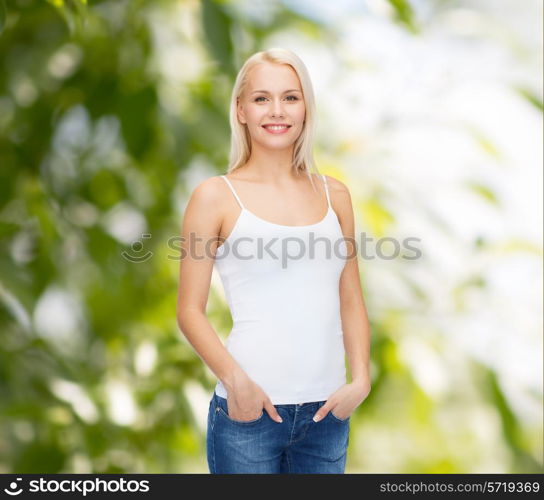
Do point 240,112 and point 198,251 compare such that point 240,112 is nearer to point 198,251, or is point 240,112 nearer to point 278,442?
point 198,251

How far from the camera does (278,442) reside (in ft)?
1.57

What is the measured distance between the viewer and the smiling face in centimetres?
49

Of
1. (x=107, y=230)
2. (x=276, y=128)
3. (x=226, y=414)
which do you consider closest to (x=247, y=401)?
(x=226, y=414)

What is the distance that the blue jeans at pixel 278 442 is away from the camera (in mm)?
470

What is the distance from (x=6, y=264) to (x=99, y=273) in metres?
0.11

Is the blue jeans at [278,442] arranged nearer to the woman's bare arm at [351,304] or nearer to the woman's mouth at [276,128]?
the woman's bare arm at [351,304]

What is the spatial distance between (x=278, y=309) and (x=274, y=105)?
115mm

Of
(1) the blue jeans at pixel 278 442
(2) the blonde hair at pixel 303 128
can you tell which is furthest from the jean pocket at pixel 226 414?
(2) the blonde hair at pixel 303 128

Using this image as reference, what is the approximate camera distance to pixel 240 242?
18.6 inches

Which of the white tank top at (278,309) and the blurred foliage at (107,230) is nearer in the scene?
the white tank top at (278,309)

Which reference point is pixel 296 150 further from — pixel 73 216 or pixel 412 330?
pixel 73 216

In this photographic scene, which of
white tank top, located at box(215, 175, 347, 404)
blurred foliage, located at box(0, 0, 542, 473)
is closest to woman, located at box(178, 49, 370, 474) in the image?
white tank top, located at box(215, 175, 347, 404)
